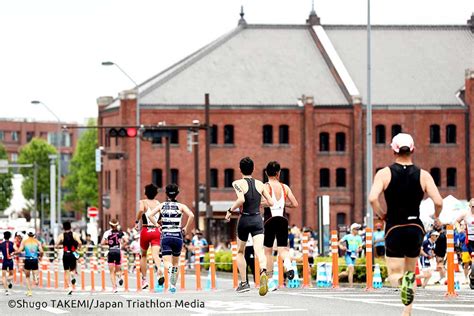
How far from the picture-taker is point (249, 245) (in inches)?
1283

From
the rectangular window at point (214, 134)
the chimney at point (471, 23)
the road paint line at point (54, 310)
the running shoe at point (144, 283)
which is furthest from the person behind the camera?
the chimney at point (471, 23)

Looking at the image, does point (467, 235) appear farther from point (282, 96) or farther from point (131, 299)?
point (282, 96)

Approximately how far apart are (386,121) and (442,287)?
64769mm

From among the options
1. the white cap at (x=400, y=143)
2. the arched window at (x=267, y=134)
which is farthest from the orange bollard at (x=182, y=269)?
the arched window at (x=267, y=134)

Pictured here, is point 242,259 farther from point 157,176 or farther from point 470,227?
point 157,176

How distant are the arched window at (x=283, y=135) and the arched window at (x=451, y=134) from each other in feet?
34.8

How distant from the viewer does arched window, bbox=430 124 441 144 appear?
98.2 metres

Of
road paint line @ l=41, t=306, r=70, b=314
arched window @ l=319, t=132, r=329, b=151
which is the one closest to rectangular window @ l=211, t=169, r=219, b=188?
arched window @ l=319, t=132, r=329, b=151

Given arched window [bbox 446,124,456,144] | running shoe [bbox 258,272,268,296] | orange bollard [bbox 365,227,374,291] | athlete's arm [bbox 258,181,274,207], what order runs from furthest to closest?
arched window [bbox 446,124,456,144]
orange bollard [bbox 365,227,374,291]
athlete's arm [bbox 258,181,274,207]
running shoe [bbox 258,272,268,296]

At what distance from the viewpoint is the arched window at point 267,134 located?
97500mm

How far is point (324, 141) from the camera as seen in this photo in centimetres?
9756

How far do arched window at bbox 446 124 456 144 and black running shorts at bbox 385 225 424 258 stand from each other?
84996 mm

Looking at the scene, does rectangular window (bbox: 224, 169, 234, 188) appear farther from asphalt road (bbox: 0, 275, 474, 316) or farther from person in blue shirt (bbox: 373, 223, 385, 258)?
asphalt road (bbox: 0, 275, 474, 316)

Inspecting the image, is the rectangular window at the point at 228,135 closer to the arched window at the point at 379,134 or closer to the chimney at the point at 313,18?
the arched window at the point at 379,134
